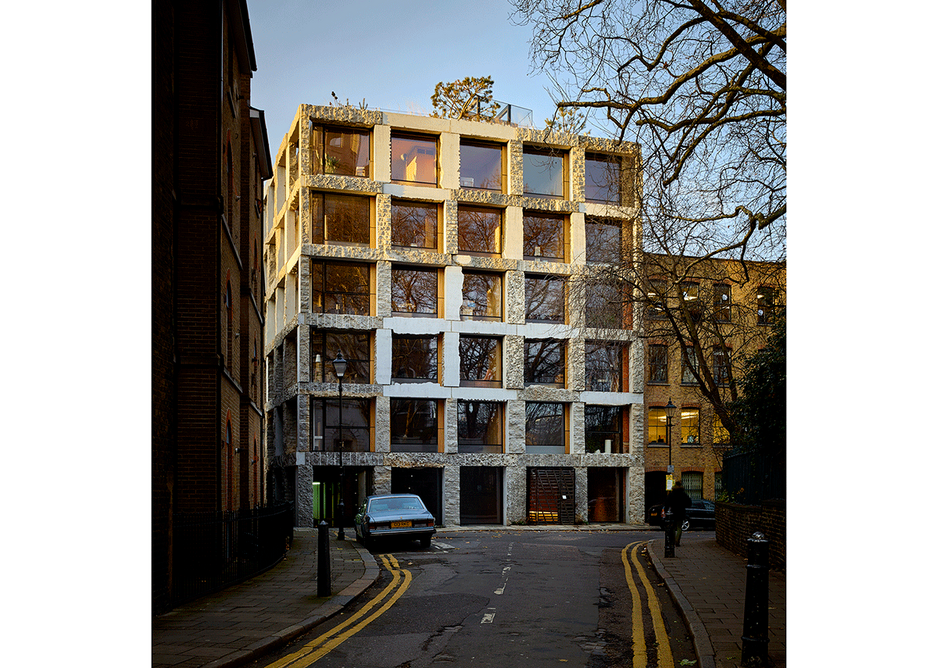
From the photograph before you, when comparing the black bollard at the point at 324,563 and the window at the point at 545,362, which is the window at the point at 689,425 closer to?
the window at the point at 545,362

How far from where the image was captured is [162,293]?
13188 mm

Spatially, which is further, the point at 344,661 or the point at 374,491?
the point at 374,491

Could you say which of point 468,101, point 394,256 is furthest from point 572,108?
point 468,101

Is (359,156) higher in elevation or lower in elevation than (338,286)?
higher

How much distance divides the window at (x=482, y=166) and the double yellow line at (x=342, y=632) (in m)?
30.0

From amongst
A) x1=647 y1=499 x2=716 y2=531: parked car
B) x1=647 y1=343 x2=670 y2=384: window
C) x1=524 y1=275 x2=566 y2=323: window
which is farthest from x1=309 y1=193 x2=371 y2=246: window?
x1=647 y1=499 x2=716 y2=531: parked car

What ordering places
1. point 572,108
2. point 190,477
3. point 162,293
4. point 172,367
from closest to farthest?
point 572,108, point 162,293, point 172,367, point 190,477

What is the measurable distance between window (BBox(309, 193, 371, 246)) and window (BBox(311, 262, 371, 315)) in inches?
44.1

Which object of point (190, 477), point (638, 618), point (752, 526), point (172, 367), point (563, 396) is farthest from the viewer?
point (563, 396)

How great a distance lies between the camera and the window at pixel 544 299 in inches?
1719

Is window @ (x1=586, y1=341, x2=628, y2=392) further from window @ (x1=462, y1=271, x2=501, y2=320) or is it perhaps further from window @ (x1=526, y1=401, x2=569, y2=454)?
window @ (x1=462, y1=271, x2=501, y2=320)

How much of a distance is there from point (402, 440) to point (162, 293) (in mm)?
28586

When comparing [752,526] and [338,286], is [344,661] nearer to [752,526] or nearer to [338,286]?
[752,526]

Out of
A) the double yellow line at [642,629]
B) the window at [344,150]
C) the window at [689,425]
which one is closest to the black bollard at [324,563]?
the double yellow line at [642,629]
